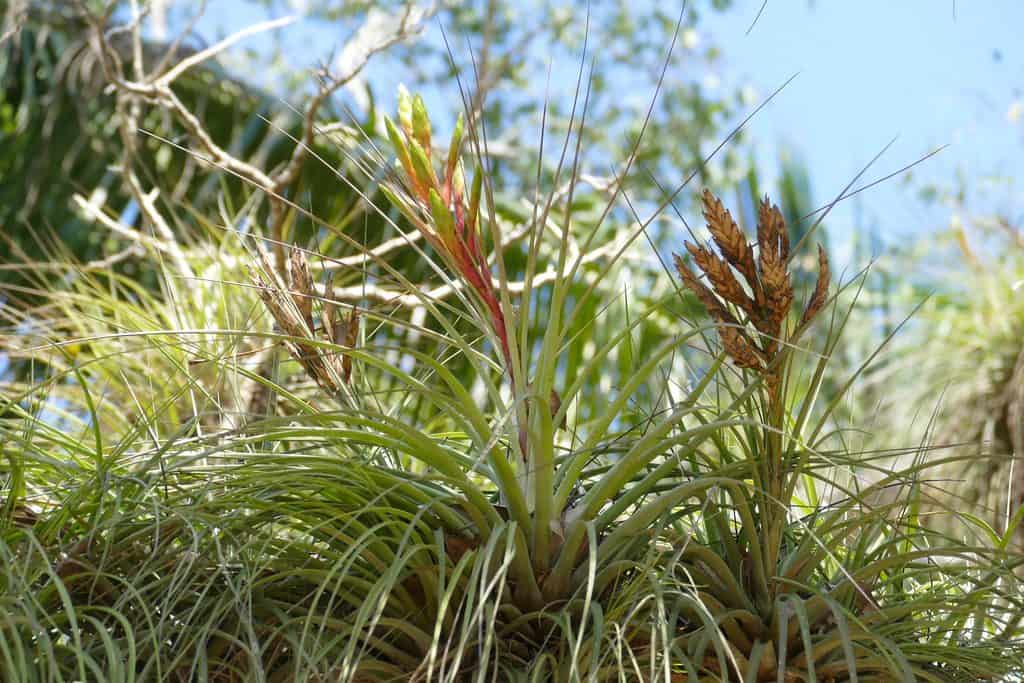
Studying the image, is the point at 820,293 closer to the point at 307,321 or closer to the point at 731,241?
the point at 731,241

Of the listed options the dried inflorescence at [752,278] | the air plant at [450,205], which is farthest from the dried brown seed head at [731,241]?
the air plant at [450,205]

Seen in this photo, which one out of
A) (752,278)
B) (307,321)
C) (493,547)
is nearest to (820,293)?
(752,278)

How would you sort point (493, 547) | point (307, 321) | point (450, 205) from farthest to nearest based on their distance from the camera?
point (307, 321)
point (450, 205)
point (493, 547)

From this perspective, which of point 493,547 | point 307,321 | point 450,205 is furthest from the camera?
point 307,321

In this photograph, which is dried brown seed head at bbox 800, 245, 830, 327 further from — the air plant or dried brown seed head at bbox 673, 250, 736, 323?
the air plant

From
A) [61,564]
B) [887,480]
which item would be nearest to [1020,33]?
[887,480]

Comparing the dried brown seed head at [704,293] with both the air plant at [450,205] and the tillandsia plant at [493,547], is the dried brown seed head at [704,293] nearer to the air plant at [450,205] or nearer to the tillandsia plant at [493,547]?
the tillandsia plant at [493,547]
